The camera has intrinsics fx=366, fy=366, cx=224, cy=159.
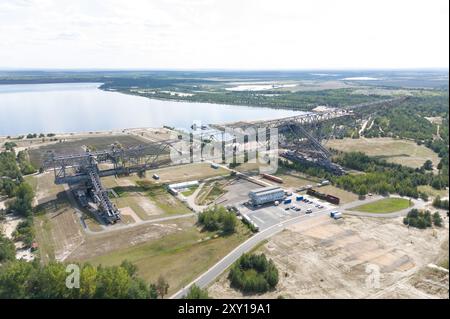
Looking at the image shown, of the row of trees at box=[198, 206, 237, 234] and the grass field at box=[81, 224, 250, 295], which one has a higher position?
the row of trees at box=[198, 206, 237, 234]

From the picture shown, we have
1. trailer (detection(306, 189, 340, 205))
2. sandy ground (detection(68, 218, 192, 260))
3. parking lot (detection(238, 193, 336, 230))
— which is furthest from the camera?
trailer (detection(306, 189, 340, 205))

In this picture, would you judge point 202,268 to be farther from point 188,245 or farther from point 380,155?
point 380,155

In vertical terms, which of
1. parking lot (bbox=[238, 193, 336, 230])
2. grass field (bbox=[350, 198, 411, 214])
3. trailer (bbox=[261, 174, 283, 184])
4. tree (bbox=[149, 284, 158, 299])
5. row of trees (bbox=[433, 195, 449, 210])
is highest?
row of trees (bbox=[433, 195, 449, 210])

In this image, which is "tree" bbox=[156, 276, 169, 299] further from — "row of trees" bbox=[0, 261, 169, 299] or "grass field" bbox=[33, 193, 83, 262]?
"grass field" bbox=[33, 193, 83, 262]

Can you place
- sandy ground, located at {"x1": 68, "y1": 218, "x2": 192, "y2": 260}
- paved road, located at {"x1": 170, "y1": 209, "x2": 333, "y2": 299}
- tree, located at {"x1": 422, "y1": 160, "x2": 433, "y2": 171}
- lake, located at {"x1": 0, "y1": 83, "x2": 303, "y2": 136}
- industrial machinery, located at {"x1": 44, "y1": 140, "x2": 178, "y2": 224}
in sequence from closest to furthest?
paved road, located at {"x1": 170, "y1": 209, "x2": 333, "y2": 299} → sandy ground, located at {"x1": 68, "y1": 218, "x2": 192, "y2": 260} → industrial machinery, located at {"x1": 44, "y1": 140, "x2": 178, "y2": 224} → tree, located at {"x1": 422, "y1": 160, "x2": 433, "y2": 171} → lake, located at {"x1": 0, "y1": 83, "x2": 303, "y2": 136}

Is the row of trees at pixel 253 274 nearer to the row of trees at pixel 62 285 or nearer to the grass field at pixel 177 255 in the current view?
the grass field at pixel 177 255

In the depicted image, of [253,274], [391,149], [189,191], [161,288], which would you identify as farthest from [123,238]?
[391,149]

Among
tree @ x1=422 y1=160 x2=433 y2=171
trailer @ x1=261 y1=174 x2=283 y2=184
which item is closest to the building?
trailer @ x1=261 y1=174 x2=283 y2=184
